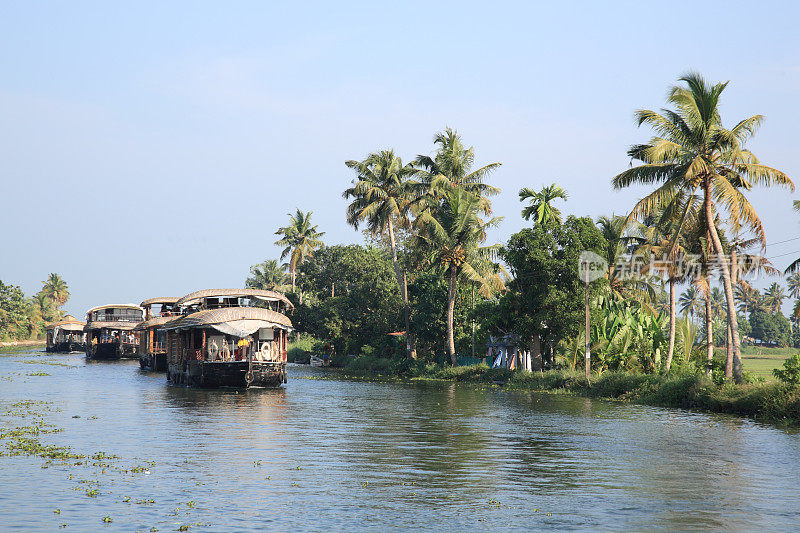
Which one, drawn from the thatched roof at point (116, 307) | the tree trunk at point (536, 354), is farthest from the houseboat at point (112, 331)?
the tree trunk at point (536, 354)

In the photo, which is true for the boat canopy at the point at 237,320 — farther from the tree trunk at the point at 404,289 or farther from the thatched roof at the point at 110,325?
the thatched roof at the point at 110,325

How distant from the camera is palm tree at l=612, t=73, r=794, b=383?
105ft

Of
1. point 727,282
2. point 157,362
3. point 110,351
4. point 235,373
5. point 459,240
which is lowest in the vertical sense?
point 235,373

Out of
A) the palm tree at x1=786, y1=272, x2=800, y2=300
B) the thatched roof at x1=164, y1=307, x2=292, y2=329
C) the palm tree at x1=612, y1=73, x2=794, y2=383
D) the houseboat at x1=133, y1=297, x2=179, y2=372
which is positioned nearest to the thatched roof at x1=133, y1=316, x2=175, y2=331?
the houseboat at x1=133, y1=297, x2=179, y2=372

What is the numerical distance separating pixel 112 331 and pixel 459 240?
5495cm

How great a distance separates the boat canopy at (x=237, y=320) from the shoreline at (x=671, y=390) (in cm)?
1498

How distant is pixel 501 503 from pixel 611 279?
3778cm

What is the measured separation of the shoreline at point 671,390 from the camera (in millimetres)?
28984

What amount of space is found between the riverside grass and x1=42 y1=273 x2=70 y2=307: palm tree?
471 ft

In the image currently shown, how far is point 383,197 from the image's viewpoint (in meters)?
64.1

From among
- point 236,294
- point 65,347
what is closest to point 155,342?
point 236,294

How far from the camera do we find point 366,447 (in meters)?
22.7

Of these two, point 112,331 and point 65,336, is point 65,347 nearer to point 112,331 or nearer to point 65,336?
point 65,336

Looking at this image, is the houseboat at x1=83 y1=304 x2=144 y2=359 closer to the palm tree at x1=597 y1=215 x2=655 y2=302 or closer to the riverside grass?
the riverside grass
